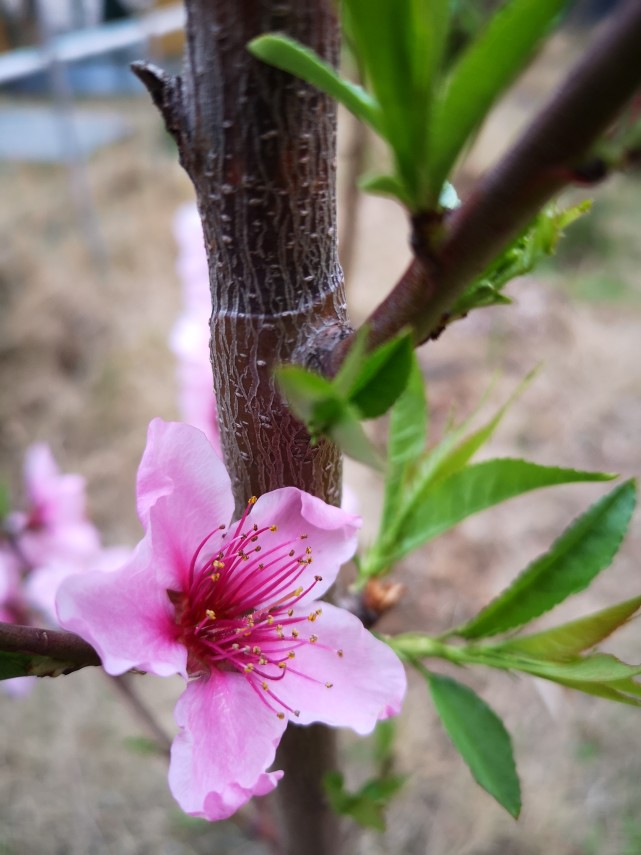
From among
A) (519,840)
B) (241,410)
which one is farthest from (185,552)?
(519,840)

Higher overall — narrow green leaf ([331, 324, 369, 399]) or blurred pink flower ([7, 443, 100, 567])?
narrow green leaf ([331, 324, 369, 399])

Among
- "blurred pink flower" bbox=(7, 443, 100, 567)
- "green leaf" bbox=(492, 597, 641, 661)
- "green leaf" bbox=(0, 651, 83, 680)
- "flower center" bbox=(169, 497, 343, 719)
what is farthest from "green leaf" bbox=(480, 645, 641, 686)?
"blurred pink flower" bbox=(7, 443, 100, 567)

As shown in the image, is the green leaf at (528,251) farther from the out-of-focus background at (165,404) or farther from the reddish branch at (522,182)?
the out-of-focus background at (165,404)

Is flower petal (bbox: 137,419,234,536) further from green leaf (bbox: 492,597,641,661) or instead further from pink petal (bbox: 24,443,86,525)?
pink petal (bbox: 24,443,86,525)

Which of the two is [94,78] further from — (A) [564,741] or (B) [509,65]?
(B) [509,65]

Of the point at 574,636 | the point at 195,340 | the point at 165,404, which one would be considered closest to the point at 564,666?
the point at 574,636

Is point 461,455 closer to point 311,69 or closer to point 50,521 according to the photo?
point 311,69

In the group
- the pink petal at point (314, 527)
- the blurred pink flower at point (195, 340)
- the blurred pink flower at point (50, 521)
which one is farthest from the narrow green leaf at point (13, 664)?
the blurred pink flower at point (50, 521)
